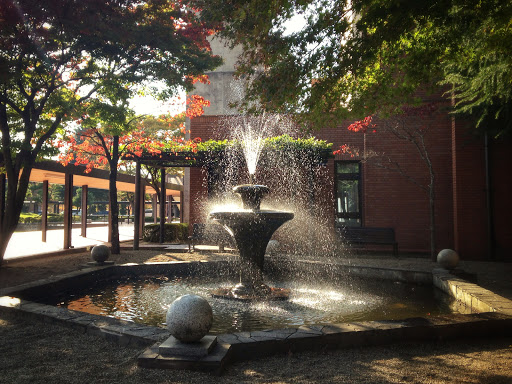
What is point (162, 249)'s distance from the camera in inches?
543

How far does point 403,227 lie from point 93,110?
10.6 m

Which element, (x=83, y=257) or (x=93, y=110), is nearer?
(x=93, y=110)

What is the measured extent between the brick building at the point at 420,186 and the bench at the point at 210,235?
6.93ft


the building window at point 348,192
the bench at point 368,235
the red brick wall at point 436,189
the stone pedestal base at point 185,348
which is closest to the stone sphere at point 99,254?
the stone pedestal base at point 185,348

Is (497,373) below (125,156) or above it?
below

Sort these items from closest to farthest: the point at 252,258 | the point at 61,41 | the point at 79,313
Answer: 1. the point at 79,313
2. the point at 252,258
3. the point at 61,41

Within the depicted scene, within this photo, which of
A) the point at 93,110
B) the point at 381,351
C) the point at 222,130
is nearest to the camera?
the point at 381,351

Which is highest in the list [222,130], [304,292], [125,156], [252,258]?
[222,130]

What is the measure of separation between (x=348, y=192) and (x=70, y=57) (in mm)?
10072

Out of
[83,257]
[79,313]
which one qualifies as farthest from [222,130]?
[79,313]

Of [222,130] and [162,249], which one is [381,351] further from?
[222,130]

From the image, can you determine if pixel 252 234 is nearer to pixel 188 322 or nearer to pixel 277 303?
pixel 277 303

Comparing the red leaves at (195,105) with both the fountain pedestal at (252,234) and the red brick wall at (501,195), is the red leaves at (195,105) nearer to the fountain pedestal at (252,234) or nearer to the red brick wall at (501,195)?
the fountain pedestal at (252,234)

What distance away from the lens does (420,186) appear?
11594 mm
